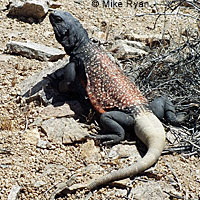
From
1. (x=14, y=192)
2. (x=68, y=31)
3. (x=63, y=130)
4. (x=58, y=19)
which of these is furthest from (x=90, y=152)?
(x=58, y=19)

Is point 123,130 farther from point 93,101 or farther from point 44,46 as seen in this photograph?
point 44,46

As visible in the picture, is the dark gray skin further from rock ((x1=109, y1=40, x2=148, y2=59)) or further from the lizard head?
rock ((x1=109, y1=40, x2=148, y2=59))

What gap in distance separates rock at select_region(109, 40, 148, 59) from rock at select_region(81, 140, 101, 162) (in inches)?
94.1

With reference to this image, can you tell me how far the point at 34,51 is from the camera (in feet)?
19.9

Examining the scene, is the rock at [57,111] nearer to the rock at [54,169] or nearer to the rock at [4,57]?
the rock at [54,169]

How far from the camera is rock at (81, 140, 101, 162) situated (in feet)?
13.4

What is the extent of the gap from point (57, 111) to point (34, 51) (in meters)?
1.74

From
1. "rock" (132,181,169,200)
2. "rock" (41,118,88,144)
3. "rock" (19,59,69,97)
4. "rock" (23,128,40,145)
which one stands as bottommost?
"rock" (23,128,40,145)

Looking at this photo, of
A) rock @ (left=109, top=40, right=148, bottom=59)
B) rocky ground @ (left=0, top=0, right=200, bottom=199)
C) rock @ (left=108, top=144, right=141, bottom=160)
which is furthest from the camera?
rock @ (left=109, top=40, right=148, bottom=59)

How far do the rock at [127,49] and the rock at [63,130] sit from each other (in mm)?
2140

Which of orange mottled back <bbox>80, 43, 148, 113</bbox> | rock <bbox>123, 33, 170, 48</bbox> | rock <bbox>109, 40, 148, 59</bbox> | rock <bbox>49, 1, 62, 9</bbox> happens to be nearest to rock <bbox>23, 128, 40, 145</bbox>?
orange mottled back <bbox>80, 43, 148, 113</bbox>

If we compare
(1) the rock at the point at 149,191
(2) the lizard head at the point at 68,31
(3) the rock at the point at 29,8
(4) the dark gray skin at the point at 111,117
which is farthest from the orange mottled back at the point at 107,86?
(3) the rock at the point at 29,8

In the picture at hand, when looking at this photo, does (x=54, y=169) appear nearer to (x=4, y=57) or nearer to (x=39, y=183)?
(x=39, y=183)

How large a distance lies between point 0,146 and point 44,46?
108 inches
